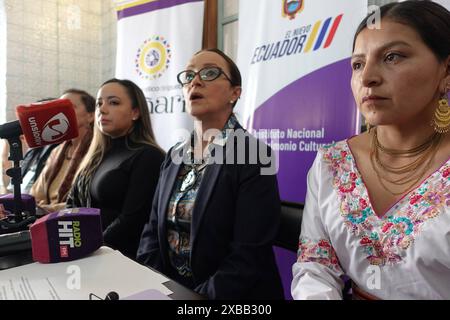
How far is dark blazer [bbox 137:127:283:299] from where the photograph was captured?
107cm

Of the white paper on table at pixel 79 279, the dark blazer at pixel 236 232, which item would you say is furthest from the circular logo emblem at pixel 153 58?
the white paper on table at pixel 79 279

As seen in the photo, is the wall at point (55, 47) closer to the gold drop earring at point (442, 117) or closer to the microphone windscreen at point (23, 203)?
the microphone windscreen at point (23, 203)

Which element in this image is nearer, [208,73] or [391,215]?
[391,215]

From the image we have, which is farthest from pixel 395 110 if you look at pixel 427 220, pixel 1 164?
pixel 1 164

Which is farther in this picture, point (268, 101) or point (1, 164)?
point (1, 164)

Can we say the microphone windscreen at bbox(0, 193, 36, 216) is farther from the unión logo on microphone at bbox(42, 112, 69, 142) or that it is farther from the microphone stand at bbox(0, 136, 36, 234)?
the unión logo on microphone at bbox(42, 112, 69, 142)

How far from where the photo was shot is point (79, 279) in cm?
75

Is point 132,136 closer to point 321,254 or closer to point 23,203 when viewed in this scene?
point 23,203

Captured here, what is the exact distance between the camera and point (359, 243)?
2.66 ft

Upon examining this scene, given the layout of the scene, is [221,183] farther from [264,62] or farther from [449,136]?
[264,62]

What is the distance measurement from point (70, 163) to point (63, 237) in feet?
4.73

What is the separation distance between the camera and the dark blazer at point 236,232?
1.07 meters

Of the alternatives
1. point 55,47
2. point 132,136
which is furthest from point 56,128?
point 55,47
